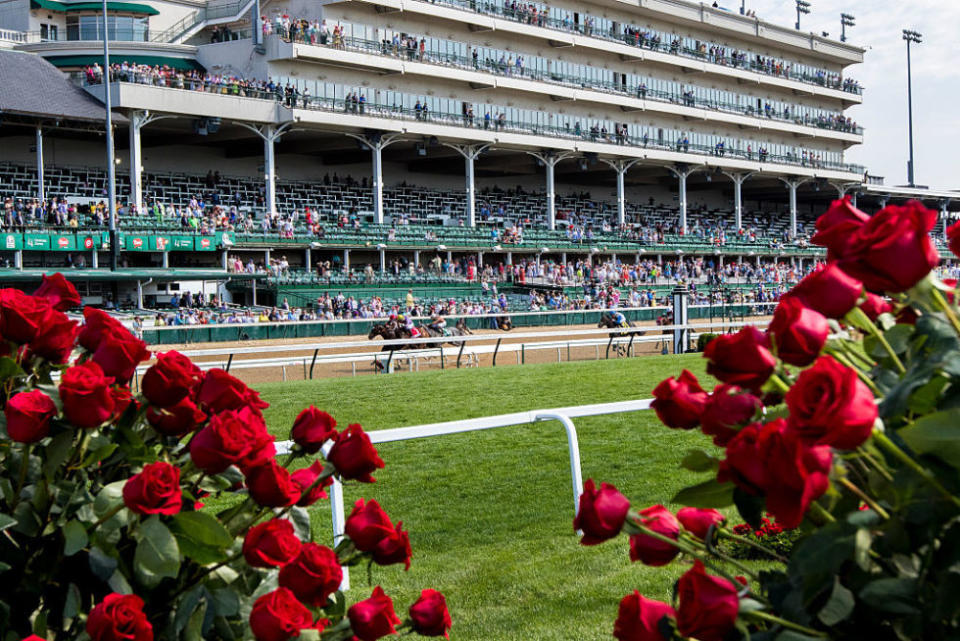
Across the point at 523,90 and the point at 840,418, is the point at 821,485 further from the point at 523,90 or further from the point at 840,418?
the point at 523,90

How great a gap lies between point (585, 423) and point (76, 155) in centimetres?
3163

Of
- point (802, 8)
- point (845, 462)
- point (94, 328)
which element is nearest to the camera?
point (845, 462)

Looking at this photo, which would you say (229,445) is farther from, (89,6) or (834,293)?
(89,6)

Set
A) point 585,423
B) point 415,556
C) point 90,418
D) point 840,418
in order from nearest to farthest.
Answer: point 840,418 < point 90,418 < point 415,556 < point 585,423

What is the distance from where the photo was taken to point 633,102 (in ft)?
166

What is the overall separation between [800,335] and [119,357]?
128 centimetres

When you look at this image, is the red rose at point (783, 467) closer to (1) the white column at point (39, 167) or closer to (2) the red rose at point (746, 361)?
(2) the red rose at point (746, 361)

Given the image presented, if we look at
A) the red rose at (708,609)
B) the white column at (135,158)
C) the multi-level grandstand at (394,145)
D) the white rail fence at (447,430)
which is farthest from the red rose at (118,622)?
the white column at (135,158)

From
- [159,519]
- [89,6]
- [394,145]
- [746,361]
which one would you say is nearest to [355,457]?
[159,519]

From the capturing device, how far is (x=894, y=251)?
1151mm

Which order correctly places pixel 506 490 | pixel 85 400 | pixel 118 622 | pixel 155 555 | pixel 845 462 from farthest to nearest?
pixel 506 490, pixel 85 400, pixel 155 555, pixel 118 622, pixel 845 462

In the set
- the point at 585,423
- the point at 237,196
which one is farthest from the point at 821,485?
the point at 237,196

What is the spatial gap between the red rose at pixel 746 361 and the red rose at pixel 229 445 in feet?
2.46

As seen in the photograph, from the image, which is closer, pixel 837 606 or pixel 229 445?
pixel 837 606
